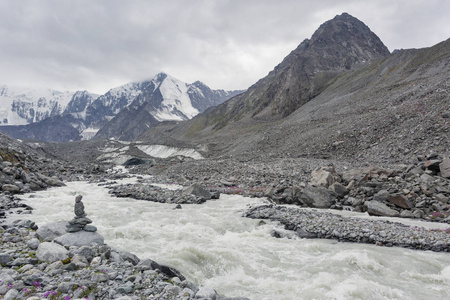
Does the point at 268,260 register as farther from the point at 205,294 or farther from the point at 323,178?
the point at 323,178

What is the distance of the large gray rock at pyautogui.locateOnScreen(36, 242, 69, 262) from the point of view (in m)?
8.25

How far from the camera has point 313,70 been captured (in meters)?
123

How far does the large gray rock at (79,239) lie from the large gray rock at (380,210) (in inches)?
638

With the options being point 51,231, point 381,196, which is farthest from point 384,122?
point 51,231

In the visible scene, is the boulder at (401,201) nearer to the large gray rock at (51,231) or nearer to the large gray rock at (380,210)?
the large gray rock at (380,210)

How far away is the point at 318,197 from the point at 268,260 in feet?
34.9

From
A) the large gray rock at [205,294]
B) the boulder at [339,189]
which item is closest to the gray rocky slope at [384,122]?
the boulder at [339,189]

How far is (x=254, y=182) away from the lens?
29500 millimetres

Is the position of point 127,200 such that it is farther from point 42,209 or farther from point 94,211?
point 42,209

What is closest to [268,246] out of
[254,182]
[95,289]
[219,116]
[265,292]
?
[265,292]

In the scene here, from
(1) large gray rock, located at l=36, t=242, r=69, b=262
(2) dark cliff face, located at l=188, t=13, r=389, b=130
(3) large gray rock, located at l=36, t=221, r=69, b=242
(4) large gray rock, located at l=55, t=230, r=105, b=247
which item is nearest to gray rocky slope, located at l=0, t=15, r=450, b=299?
(3) large gray rock, located at l=36, t=221, r=69, b=242

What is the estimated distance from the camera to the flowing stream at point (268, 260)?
8.88 metres

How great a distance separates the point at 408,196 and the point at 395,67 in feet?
245

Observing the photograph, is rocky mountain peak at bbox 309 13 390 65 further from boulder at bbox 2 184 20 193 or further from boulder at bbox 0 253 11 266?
boulder at bbox 0 253 11 266
